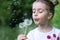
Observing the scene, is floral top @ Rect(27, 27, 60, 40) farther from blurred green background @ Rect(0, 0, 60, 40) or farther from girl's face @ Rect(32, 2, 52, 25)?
blurred green background @ Rect(0, 0, 60, 40)

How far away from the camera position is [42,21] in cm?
117

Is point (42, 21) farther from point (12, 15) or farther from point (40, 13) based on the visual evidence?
point (12, 15)

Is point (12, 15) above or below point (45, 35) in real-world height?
above

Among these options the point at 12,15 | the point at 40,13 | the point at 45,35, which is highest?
the point at 12,15

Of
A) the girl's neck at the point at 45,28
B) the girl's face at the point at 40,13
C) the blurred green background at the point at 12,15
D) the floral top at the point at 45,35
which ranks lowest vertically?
the floral top at the point at 45,35

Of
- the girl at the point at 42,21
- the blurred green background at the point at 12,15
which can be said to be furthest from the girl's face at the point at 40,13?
the blurred green background at the point at 12,15

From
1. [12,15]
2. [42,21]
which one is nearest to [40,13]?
[42,21]

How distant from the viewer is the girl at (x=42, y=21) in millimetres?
1158

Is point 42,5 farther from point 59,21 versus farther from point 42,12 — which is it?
point 59,21

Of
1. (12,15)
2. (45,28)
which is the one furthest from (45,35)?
(12,15)

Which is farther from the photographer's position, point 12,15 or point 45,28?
point 12,15

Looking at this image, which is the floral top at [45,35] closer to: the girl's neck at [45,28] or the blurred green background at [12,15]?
the girl's neck at [45,28]

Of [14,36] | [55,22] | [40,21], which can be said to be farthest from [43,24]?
[14,36]

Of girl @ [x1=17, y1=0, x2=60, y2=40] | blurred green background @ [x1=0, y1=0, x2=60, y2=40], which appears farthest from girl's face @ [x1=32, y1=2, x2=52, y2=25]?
blurred green background @ [x1=0, y1=0, x2=60, y2=40]
